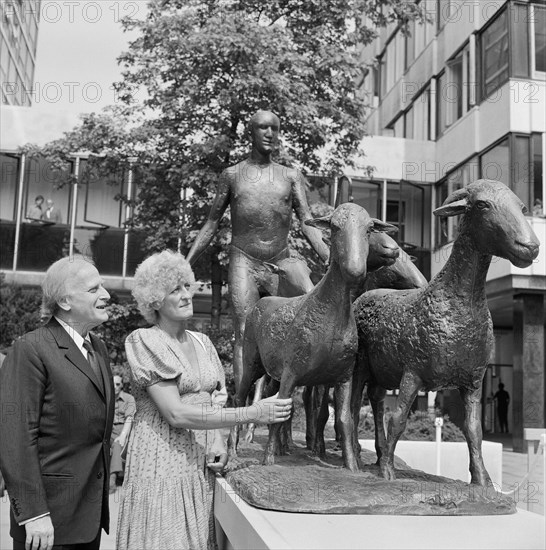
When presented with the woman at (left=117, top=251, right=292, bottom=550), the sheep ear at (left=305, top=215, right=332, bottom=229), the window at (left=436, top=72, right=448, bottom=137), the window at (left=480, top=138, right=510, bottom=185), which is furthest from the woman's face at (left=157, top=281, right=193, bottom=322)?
the window at (left=436, top=72, right=448, bottom=137)

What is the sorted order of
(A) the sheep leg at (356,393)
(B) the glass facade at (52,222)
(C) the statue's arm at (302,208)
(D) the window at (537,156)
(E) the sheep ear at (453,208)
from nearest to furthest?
(E) the sheep ear at (453,208) → (A) the sheep leg at (356,393) → (C) the statue's arm at (302,208) → (D) the window at (537,156) → (B) the glass facade at (52,222)

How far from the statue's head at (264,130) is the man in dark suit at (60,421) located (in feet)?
7.57

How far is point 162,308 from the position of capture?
3.30 metres

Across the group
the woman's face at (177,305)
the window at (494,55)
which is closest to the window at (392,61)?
the window at (494,55)

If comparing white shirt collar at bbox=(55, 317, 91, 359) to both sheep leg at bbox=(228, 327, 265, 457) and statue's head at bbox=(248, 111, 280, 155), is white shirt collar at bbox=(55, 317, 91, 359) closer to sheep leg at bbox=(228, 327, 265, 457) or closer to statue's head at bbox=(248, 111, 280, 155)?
sheep leg at bbox=(228, 327, 265, 457)

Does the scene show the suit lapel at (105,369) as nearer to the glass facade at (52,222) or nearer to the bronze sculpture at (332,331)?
the bronze sculpture at (332,331)

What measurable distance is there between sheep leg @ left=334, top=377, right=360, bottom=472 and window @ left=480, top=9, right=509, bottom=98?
1508 centimetres

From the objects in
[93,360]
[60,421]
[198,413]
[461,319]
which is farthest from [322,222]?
[60,421]

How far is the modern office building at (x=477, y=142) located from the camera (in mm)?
16609

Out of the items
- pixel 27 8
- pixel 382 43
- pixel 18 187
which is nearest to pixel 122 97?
pixel 18 187

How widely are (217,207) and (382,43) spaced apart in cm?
2365

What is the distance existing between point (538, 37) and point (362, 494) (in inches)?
642

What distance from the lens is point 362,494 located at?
3.32m

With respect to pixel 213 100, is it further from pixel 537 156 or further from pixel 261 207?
pixel 261 207
